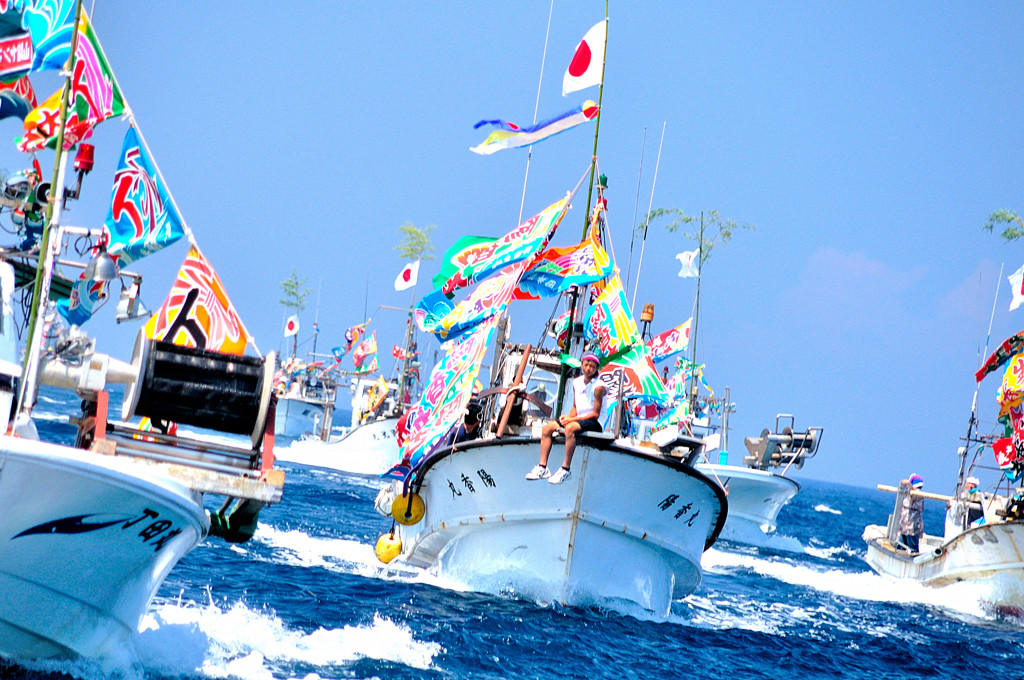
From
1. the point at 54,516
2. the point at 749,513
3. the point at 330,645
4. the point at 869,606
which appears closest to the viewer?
the point at 54,516

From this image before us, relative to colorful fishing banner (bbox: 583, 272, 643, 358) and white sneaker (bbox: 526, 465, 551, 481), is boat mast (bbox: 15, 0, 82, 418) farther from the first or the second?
colorful fishing banner (bbox: 583, 272, 643, 358)

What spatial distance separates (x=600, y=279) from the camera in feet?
53.0

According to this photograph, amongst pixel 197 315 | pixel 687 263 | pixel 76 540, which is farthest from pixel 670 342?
pixel 76 540

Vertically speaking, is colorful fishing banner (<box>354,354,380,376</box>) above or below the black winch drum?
above

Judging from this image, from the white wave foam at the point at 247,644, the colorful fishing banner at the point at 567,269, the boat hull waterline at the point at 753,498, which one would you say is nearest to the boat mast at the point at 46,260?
the white wave foam at the point at 247,644

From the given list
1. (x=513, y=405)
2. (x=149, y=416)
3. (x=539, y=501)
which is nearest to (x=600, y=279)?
(x=513, y=405)

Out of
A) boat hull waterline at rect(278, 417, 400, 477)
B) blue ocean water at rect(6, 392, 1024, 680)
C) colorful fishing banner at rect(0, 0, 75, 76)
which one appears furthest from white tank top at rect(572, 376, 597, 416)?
boat hull waterline at rect(278, 417, 400, 477)

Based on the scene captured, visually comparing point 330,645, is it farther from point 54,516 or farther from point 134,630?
point 54,516

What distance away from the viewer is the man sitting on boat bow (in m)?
13.7

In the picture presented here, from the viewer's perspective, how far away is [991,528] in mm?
21359

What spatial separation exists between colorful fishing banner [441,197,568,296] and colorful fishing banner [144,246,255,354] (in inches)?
253

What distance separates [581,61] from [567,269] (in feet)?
12.4

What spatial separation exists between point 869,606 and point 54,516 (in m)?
18.6

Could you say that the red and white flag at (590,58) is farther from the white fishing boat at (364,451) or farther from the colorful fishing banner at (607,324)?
the white fishing boat at (364,451)
